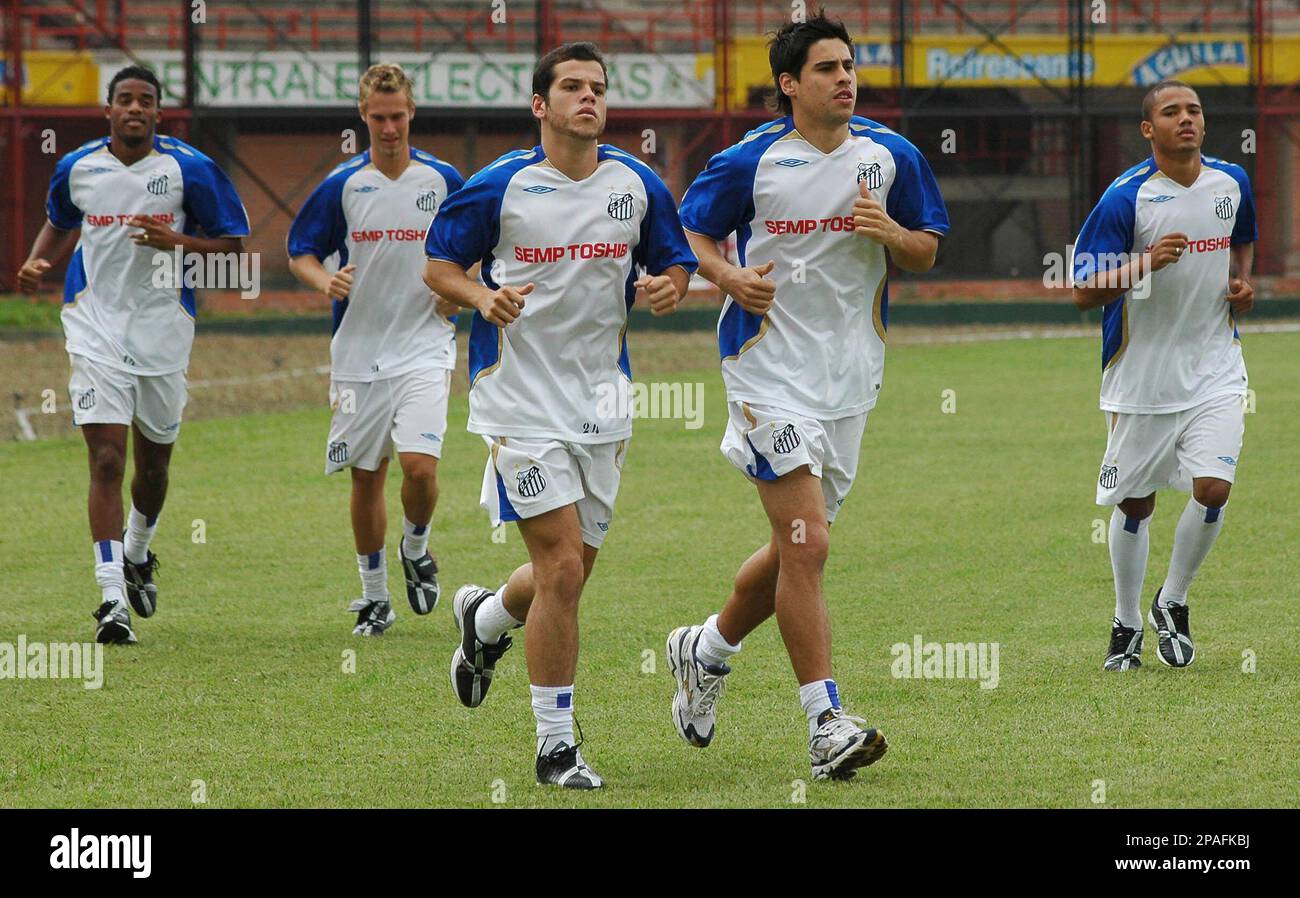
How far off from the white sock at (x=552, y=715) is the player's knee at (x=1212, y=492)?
2.97 meters

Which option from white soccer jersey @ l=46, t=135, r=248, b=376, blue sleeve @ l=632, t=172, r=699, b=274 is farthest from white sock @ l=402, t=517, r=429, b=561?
blue sleeve @ l=632, t=172, r=699, b=274

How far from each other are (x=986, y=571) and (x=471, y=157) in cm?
2212

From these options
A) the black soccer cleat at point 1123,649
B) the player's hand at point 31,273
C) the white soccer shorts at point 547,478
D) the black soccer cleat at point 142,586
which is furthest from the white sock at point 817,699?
the player's hand at point 31,273

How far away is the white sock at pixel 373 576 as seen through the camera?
900 cm

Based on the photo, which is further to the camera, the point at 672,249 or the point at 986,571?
the point at 986,571

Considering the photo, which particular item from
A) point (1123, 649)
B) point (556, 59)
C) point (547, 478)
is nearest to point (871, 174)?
point (556, 59)

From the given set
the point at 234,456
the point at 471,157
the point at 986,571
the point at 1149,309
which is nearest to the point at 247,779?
the point at 1149,309

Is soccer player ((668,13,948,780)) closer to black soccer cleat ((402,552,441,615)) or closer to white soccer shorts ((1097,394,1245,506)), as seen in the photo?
white soccer shorts ((1097,394,1245,506))

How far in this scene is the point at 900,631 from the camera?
27.7 ft

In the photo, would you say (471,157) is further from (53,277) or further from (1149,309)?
(1149,309)

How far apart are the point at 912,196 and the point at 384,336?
349 centimetres

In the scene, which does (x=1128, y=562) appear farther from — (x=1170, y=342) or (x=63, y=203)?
(x=63, y=203)

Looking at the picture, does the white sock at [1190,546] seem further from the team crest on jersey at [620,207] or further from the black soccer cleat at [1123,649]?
the team crest on jersey at [620,207]

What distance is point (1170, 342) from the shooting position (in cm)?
777
